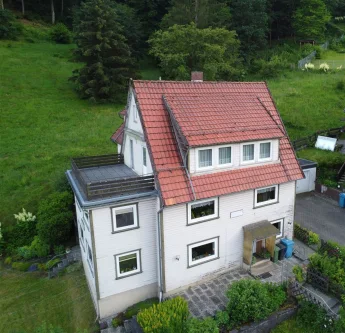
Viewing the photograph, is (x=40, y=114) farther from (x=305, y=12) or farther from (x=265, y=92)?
(x=305, y=12)

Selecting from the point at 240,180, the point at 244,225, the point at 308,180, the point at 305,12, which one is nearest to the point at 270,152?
the point at 240,180

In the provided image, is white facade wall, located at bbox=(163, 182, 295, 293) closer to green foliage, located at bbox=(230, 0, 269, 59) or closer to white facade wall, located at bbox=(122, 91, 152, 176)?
white facade wall, located at bbox=(122, 91, 152, 176)

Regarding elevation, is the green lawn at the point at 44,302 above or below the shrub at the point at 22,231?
below

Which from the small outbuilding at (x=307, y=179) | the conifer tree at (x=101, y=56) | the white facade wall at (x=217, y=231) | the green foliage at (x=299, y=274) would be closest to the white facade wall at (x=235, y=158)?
the white facade wall at (x=217, y=231)

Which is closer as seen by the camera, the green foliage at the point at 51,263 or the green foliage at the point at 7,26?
the green foliage at the point at 51,263

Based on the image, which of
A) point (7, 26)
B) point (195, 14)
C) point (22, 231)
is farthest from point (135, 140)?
point (7, 26)

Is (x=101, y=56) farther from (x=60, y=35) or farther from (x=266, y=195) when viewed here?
(x=266, y=195)

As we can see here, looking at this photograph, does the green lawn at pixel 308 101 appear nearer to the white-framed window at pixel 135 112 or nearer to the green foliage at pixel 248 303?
the white-framed window at pixel 135 112
